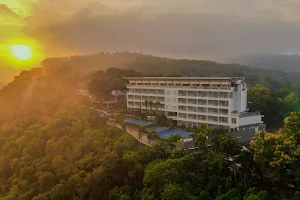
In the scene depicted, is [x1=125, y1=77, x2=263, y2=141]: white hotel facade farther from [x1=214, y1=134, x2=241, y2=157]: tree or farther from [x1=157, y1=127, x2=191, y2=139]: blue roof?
[x1=214, y1=134, x2=241, y2=157]: tree

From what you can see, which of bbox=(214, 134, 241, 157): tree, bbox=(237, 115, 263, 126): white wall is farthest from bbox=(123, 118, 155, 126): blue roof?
bbox=(214, 134, 241, 157): tree

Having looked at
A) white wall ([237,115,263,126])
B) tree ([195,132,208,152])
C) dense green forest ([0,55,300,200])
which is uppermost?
white wall ([237,115,263,126])

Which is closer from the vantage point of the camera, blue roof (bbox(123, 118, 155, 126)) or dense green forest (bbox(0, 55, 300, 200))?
dense green forest (bbox(0, 55, 300, 200))

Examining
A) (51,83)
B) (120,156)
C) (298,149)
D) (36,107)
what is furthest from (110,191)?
(51,83)

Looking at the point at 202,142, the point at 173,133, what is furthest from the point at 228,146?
the point at 173,133

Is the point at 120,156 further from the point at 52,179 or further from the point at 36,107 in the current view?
the point at 36,107
